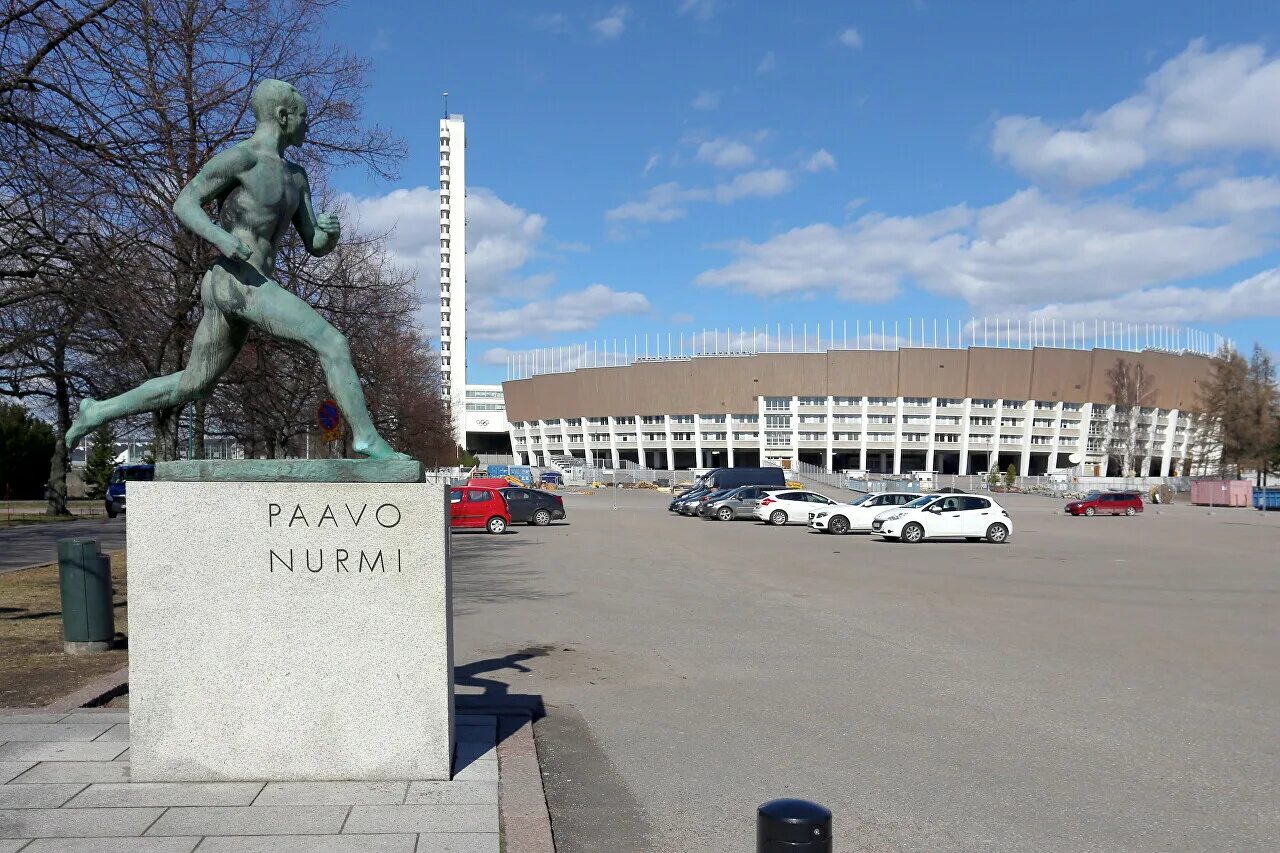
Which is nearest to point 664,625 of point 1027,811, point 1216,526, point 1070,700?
point 1070,700

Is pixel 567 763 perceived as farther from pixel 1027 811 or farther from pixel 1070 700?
pixel 1070 700

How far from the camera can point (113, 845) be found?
483 centimetres

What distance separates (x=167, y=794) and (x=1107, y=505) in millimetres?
53368

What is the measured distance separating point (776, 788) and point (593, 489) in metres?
82.4

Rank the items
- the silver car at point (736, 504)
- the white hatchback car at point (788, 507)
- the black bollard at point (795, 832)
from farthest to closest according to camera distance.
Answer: the silver car at point (736, 504) < the white hatchback car at point (788, 507) < the black bollard at point (795, 832)

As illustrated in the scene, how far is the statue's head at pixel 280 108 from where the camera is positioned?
21.0ft

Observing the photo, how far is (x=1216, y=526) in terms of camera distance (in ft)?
135

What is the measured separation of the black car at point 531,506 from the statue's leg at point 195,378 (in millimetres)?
30936

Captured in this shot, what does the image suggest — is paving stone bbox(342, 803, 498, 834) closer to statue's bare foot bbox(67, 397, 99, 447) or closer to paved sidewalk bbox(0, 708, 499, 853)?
paved sidewalk bbox(0, 708, 499, 853)

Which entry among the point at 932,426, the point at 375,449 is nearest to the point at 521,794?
the point at 375,449

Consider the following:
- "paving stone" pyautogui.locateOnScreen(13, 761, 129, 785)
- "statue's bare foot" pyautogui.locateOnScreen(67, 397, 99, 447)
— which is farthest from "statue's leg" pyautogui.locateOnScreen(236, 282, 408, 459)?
"paving stone" pyautogui.locateOnScreen(13, 761, 129, 785)

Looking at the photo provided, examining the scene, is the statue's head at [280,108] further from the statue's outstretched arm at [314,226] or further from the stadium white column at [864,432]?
the stadium white column at [864,432]

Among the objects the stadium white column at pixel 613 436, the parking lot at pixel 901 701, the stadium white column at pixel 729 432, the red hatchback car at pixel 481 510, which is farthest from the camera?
the stadium white column at pixel 613 436

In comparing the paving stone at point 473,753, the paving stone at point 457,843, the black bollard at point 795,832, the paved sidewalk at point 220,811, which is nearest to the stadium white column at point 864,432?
the paving stone at point 473,753
